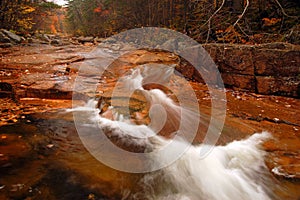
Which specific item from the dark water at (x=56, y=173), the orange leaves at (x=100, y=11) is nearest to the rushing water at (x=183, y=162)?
the dark water at (x=56, y=173)

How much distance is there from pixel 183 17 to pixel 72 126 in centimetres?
1401

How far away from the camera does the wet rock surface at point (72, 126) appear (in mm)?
2592

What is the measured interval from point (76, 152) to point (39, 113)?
1.94 m

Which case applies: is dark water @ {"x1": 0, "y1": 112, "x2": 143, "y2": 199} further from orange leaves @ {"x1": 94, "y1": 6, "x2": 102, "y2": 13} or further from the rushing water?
orange leaves @ {"x1": 94, "y1": 6, "x2": 102, "y2": 13}

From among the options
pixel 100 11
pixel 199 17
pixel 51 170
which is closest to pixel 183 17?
pixel 199 17

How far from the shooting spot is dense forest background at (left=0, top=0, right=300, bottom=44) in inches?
308

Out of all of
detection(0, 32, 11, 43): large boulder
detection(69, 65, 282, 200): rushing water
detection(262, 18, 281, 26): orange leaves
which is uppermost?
detection(262, 18, 281, 26): orange leaves

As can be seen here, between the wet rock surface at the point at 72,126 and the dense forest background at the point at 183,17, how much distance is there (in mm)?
1927

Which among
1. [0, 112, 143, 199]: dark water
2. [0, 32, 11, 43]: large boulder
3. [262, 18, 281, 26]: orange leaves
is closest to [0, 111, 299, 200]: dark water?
[0, 112, 143, 199]: dark water

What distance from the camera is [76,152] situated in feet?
10.7

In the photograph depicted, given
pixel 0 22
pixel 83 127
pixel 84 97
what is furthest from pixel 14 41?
pixel 83 127

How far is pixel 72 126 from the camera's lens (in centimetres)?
413

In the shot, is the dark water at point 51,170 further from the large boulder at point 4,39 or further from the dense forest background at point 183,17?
the large boulder at point 4,39

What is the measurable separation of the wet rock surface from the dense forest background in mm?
1927
